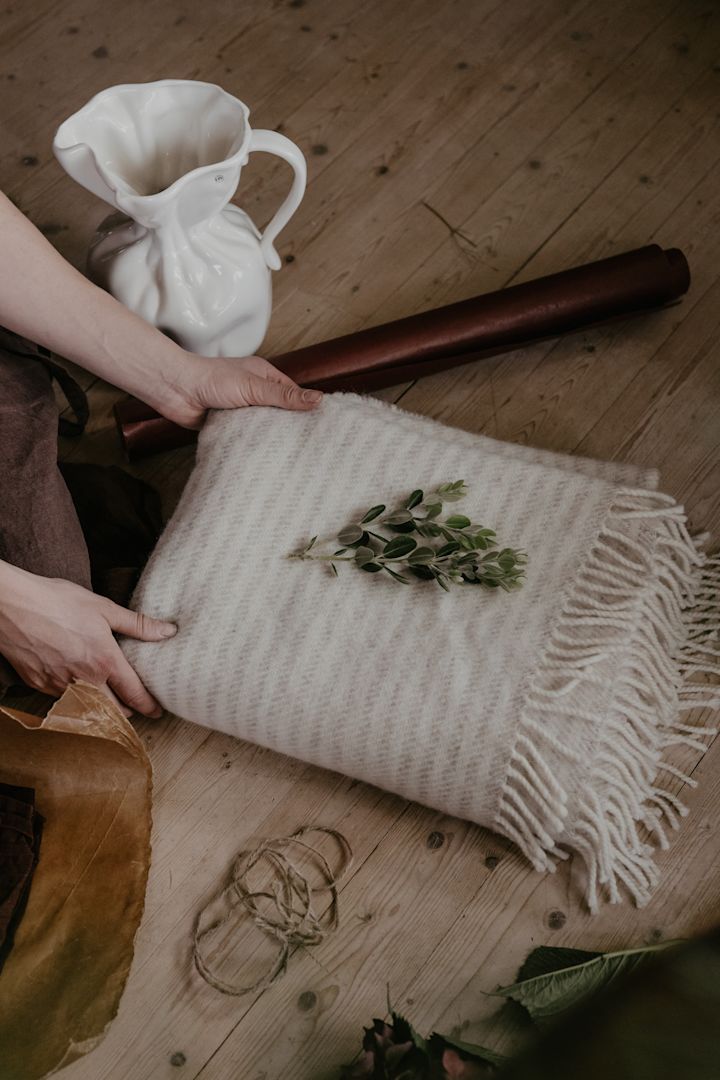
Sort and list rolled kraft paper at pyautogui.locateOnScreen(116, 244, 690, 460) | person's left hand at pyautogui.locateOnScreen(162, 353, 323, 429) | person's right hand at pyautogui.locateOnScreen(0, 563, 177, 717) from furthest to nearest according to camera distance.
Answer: rolled kraft paper at pyautogui.locateOnScreen(116, 244, 690, 460), person's left hand at pyautogui.locateOnScreen(162, 353, 323, 429), person's right hand at pyautogui.locateOnScreen(0, 563, 177, 717)

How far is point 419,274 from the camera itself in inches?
53.4

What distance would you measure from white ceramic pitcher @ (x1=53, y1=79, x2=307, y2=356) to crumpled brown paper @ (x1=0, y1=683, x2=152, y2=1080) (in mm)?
476

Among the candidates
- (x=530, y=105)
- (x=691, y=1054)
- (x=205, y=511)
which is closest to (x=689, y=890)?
(x=205, y=511)

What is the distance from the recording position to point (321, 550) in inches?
37.8

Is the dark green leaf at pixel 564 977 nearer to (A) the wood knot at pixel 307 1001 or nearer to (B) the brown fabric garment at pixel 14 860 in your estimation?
(A) the wood knot at pixel 307 1001

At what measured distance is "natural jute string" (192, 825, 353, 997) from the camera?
3.08 ft

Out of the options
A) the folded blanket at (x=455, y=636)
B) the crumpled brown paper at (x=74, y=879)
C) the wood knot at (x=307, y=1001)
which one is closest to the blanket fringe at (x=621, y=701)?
the folded blanket at (x=455, y=636)

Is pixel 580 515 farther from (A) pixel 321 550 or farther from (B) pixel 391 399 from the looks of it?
(B) pixel 391 399

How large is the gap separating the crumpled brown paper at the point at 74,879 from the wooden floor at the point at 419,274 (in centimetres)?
7

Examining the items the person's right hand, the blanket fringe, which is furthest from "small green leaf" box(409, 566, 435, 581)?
the person's right hand

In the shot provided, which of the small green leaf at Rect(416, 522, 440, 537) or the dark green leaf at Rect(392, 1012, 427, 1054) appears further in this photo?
the small green leaf at Rect(416, 522, 440, 537)

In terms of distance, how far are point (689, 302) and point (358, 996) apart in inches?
36.4

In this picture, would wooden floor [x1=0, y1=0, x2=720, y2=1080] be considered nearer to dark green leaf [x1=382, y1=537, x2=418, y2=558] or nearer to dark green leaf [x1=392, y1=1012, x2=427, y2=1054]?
dark green leaf [x1=392, y1=1012, x2=427, y2=1054]

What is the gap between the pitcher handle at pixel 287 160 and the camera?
1.08 metres
